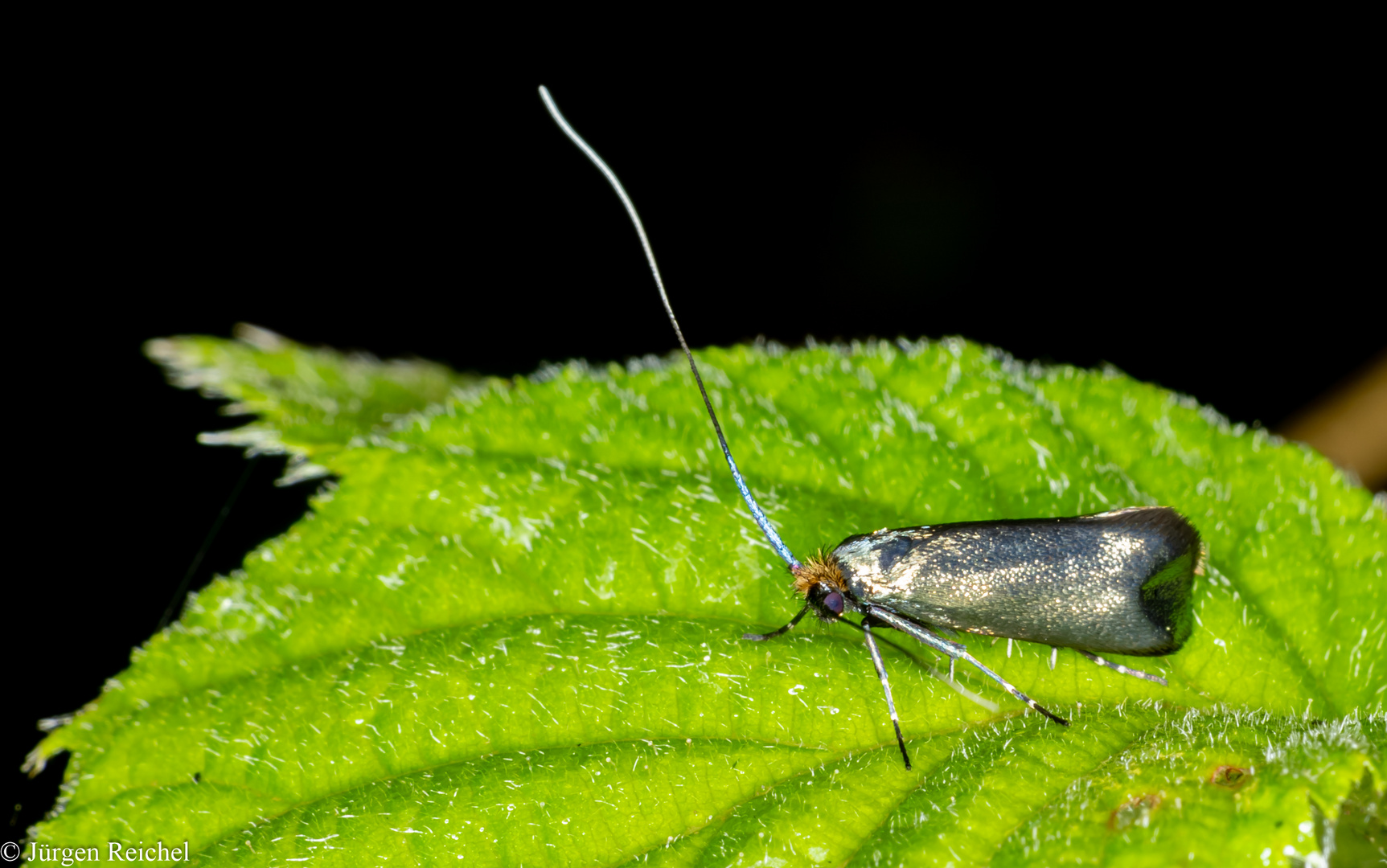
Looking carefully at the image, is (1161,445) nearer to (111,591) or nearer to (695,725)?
(695,725)

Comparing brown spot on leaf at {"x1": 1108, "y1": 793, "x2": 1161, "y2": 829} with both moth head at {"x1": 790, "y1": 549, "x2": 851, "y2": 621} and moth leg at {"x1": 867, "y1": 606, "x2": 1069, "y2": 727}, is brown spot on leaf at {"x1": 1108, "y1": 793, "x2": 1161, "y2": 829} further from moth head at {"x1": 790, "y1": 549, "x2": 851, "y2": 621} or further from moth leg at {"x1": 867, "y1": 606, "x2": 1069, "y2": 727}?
moth head at {"x1": 790, "y1": 549, "x2": 851, "y2": 621}

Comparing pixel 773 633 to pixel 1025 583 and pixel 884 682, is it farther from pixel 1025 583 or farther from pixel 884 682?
pixel 1025 583

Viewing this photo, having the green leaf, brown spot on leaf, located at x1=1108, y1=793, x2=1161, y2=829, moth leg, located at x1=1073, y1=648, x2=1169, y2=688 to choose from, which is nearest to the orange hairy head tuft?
the green leaf

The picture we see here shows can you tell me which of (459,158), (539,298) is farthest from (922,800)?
(459,158)

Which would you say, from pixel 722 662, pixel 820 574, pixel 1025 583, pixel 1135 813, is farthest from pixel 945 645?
pixel 1135 813

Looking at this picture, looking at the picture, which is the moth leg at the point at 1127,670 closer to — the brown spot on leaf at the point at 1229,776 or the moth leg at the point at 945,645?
the moth leg at the point at 945,645
